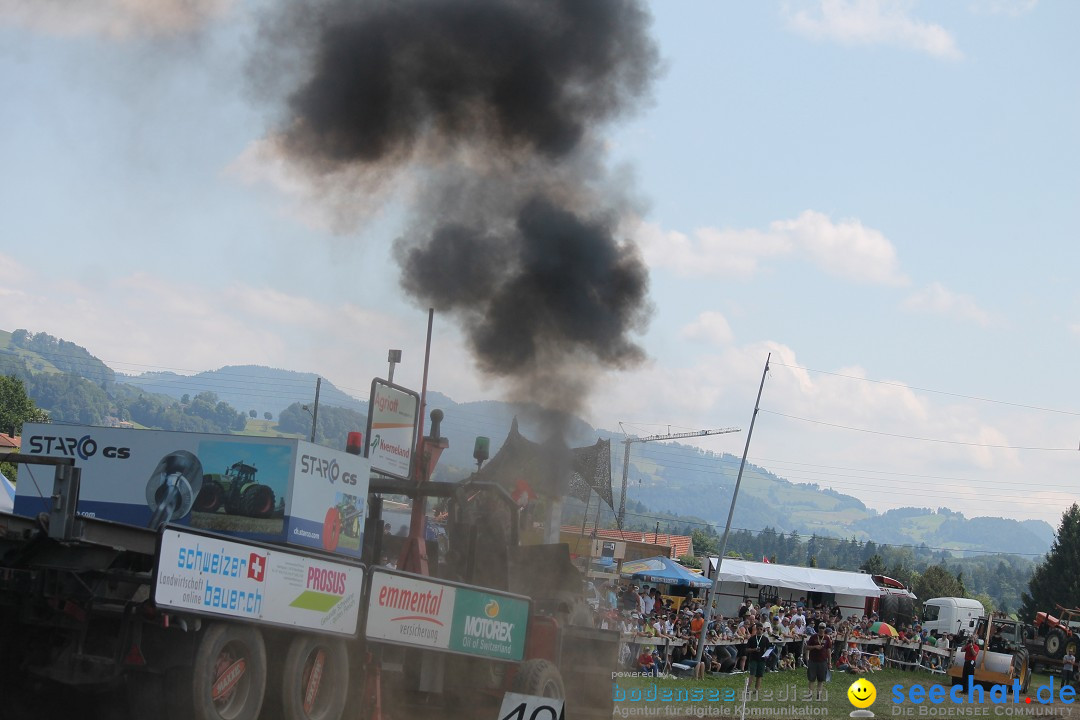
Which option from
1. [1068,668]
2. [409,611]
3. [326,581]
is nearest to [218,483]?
[326,581]

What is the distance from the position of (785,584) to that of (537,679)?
26323 mm

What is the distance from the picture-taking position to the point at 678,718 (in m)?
16.9

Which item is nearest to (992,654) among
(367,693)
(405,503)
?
(405,503)

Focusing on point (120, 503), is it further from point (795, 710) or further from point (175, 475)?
point (795, 710)

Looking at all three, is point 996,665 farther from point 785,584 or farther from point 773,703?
point 773,703

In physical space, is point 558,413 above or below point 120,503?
above

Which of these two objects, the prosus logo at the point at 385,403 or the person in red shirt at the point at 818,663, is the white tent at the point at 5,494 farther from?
the person in red shirt at the point at 818,663

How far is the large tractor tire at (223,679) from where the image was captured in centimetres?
819

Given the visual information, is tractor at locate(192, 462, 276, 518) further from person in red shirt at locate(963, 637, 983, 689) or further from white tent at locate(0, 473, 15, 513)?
person in red shirt at locate(963, 637, 983, 689)

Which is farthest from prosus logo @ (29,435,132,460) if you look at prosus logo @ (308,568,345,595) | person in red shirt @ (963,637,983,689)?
person in red shirt @ (963,637,983,689)

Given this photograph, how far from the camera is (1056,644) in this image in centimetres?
3350

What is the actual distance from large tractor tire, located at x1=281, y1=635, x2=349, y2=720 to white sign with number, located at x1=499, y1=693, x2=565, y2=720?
5.12 ft

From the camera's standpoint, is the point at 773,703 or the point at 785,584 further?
the point at 785,584

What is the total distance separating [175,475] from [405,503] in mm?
2785
